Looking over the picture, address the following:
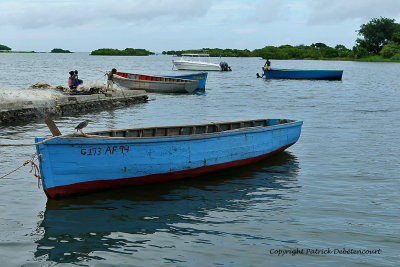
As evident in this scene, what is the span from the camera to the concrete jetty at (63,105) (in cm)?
2228

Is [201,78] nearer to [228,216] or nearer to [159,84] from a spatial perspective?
[159,84]

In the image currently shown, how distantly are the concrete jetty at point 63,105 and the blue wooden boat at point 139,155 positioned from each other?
1107cm

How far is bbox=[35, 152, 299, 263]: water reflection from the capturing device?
8859 millimetres

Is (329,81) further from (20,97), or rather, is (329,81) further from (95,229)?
(95,229)

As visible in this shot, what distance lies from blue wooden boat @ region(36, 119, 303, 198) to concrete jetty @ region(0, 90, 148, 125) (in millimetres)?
11068

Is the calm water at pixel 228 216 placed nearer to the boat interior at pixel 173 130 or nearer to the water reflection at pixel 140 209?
the water reflection at pixel 140 209

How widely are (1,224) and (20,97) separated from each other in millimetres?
15584

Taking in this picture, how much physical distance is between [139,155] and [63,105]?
15.0 meters

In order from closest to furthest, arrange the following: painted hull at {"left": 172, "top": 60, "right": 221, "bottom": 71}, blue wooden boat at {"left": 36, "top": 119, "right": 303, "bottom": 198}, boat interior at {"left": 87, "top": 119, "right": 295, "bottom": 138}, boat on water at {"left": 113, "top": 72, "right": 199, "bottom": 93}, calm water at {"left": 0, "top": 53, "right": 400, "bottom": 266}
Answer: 1. calm water at {"left": 0, "top": 53, "right": 400, "bottom": 266}
2. blue wooden boat at {"left": 36, "top": 119, "right": 303, "bottom": 198}
3. boat interior at {"left": 87, "top": 119, "right": 295, "bottom": 138}
4. boat on water at {"left": 113, "top": 72, "right": 199, "bottom": 93}
5. painted hull at {"left": 172, "top": 60, "right": 221, "bottom": 71}

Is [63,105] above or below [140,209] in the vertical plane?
above

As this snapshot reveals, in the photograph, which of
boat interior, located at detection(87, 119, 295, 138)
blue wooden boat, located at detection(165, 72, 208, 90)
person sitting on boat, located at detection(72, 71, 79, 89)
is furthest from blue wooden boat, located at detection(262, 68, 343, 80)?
boat interior, located at detection(87, 119, 295, 138)

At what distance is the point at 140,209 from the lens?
10883 millimetres

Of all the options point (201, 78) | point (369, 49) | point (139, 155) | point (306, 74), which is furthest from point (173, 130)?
point (369, 49)

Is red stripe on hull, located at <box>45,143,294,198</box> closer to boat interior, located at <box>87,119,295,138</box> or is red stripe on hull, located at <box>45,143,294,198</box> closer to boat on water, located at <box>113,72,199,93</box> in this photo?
boat interior, located at <box>87,119,295,138</box>
